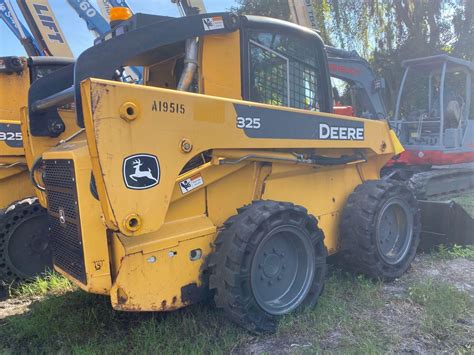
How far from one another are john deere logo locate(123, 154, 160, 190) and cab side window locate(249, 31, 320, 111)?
1136 mm

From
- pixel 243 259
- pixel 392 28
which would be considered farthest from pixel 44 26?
pixel 392 28

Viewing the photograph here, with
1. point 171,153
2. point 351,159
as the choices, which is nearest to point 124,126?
point 171,153

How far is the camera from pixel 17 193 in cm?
526

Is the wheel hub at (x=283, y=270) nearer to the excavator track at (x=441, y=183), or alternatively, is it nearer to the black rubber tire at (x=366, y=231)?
the black rubber tire at (x=366, y=231)

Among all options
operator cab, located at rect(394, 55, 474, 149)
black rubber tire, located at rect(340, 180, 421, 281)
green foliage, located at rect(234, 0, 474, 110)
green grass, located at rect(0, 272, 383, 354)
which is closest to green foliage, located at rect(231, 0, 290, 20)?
green foliage, located at rect(234, 0, 474, 110)

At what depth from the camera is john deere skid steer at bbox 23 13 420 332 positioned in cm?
267

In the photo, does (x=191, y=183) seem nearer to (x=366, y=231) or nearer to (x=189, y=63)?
(x=189, y=63)

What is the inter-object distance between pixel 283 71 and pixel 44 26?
6460mm

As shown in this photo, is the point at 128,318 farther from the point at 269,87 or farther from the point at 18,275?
the point at 269,87

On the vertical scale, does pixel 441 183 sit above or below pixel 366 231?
below

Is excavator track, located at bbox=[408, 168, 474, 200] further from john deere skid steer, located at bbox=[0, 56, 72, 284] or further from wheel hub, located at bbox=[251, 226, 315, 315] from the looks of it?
john deere skid steer, located at bbox=[0, 56, 72, 284]

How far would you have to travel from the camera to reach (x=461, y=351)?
2986 mm

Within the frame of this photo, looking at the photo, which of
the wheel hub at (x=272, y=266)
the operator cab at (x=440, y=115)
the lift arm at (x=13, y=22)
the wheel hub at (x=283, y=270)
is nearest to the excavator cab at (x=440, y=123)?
the operator cab at (x=440, y=115)

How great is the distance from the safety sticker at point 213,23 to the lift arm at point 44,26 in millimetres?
6159
